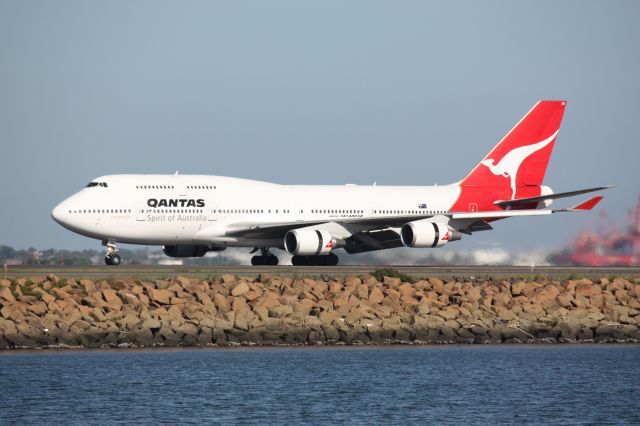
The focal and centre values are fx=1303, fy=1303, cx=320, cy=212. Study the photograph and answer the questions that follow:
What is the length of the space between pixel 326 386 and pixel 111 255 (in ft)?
87.4

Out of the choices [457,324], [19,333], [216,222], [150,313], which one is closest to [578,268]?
[216,222]

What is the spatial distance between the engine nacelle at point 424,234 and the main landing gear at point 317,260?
4.63 metres

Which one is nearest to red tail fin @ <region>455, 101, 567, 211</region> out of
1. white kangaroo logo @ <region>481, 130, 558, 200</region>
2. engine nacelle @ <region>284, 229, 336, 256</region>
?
white kangaroo logo @ <region>481, 130, 558, 200</region>

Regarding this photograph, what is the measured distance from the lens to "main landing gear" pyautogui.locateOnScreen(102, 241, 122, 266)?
5575cm

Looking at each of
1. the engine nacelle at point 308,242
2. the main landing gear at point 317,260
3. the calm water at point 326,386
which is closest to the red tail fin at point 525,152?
the main landing gear at point 317,260

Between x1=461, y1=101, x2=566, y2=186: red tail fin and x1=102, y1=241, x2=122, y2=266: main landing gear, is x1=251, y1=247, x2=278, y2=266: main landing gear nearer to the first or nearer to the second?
x1=102, y1=241, x2=122, y2=266: main landing gear

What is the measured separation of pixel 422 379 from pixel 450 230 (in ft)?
82.2

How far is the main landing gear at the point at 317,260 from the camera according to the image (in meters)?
59.2

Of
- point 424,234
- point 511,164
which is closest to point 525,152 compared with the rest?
point 511,164

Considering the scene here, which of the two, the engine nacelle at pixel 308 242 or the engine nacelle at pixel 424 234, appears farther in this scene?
the engine nacelle at pixel 424 234

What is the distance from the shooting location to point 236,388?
30.4m

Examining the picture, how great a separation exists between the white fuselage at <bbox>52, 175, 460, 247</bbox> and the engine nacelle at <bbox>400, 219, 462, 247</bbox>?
1.10 m

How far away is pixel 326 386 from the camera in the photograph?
30.8 meters

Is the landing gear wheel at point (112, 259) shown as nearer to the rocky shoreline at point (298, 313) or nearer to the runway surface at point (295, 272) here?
the runway surface at point (295, 272)
